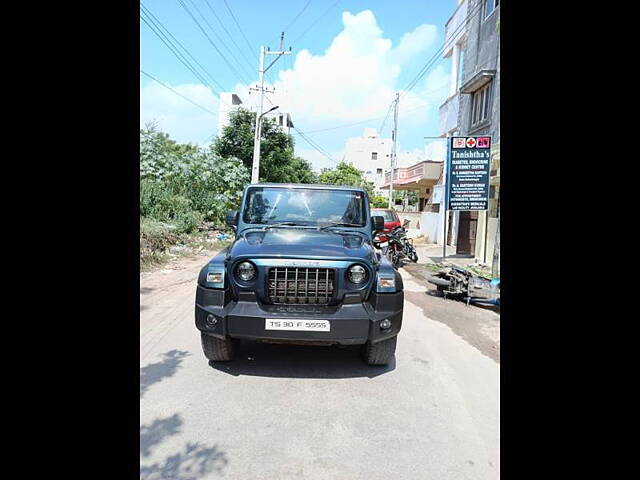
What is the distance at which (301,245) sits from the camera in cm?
389

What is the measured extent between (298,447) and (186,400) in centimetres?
110

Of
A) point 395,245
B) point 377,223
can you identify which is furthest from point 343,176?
point 377,223

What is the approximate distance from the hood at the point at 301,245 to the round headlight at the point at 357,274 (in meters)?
0.11

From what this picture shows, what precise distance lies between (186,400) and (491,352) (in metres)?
3.46

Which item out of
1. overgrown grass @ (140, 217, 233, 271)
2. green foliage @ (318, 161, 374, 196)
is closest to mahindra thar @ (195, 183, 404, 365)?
overgrown grass @ (140, 217, 233, 271)

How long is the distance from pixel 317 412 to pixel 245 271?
131 centimetres
